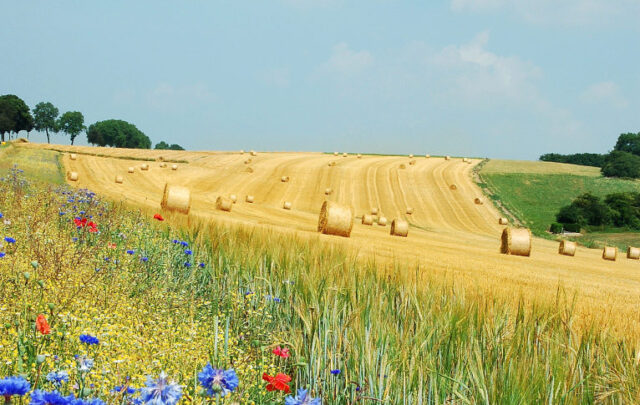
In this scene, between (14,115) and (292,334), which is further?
(14,115)

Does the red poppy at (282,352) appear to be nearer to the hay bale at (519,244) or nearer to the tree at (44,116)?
the hay bale at (519,244)

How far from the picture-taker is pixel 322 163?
173ft

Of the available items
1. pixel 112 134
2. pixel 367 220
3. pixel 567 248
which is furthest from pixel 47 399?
pixel 112 134

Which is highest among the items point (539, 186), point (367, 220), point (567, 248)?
point (539, 186)

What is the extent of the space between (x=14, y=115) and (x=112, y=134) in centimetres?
2325

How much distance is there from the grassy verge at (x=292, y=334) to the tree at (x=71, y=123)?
116298mm

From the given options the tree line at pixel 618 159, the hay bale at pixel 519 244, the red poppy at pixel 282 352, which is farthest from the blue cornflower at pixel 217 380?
the tree line at pixel 618 159

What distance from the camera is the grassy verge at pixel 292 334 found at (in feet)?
9.71

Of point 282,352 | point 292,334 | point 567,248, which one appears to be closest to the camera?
point 282,352

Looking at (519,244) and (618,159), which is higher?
(618,159)

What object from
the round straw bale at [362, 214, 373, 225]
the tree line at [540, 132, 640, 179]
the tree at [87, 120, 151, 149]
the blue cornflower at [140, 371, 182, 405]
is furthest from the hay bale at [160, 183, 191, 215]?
the tree at [87, 120, 151, 149]

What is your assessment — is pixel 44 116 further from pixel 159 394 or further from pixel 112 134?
pixel 159 394

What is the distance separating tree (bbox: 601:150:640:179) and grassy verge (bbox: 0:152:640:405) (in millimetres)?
65927

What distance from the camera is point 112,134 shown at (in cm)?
11338
